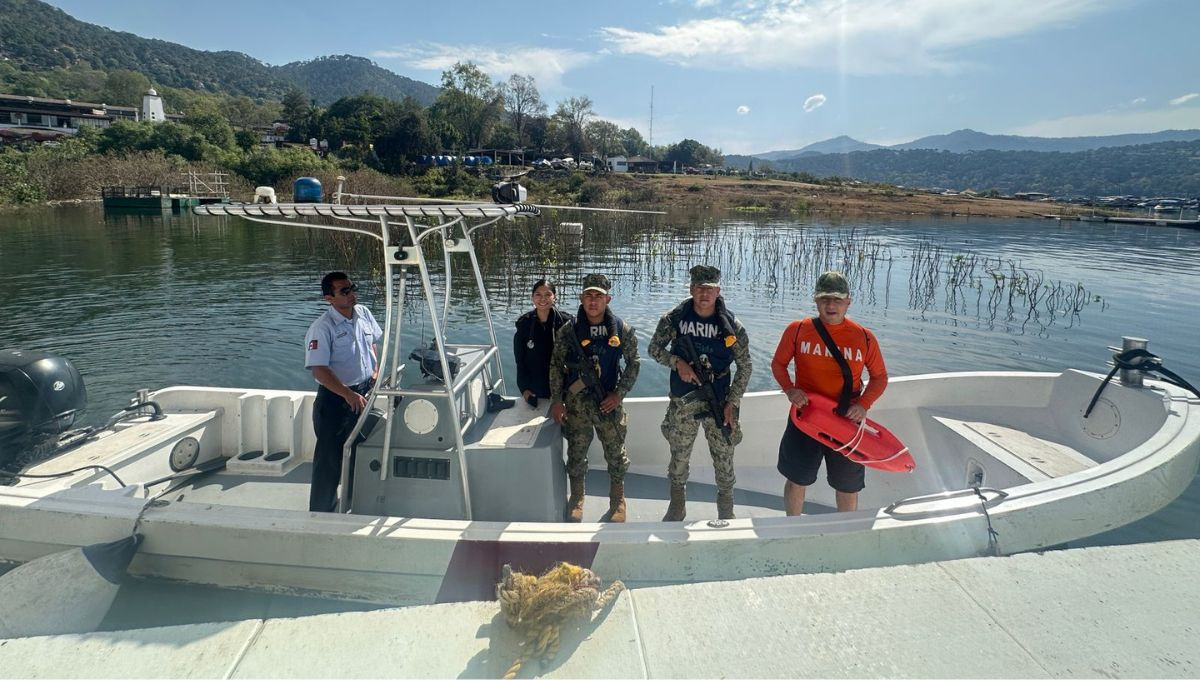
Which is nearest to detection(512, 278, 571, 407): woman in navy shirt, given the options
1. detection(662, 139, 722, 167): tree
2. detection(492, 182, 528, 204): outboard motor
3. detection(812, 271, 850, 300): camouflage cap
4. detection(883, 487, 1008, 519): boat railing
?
detection(492, 182, 528, 204): outboard motor

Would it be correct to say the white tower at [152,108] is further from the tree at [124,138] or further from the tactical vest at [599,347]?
the tactical vest at [599,347]

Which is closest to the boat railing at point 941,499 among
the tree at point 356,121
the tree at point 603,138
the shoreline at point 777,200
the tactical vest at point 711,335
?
the tactical vest at point 711,335

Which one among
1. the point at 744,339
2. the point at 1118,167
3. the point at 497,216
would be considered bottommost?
the point at 744,339

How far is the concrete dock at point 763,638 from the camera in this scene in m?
2.05

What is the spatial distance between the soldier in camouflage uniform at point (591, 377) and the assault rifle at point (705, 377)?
0.96ft

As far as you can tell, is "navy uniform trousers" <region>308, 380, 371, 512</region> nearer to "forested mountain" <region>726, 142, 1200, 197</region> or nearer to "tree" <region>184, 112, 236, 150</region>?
"tree" <region>184, 112, 236, 150</region>

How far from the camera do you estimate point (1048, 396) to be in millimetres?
4531

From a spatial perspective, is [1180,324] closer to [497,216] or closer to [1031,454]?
[1031,454]

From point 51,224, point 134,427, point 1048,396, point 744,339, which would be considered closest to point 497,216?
point 744,339

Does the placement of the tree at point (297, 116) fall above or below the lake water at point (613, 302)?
above

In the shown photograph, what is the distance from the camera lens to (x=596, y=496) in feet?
13.9

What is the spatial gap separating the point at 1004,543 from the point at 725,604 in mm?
1330

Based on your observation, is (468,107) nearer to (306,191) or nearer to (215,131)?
(215,131)

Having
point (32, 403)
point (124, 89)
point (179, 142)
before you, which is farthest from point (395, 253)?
point (124, 89)
